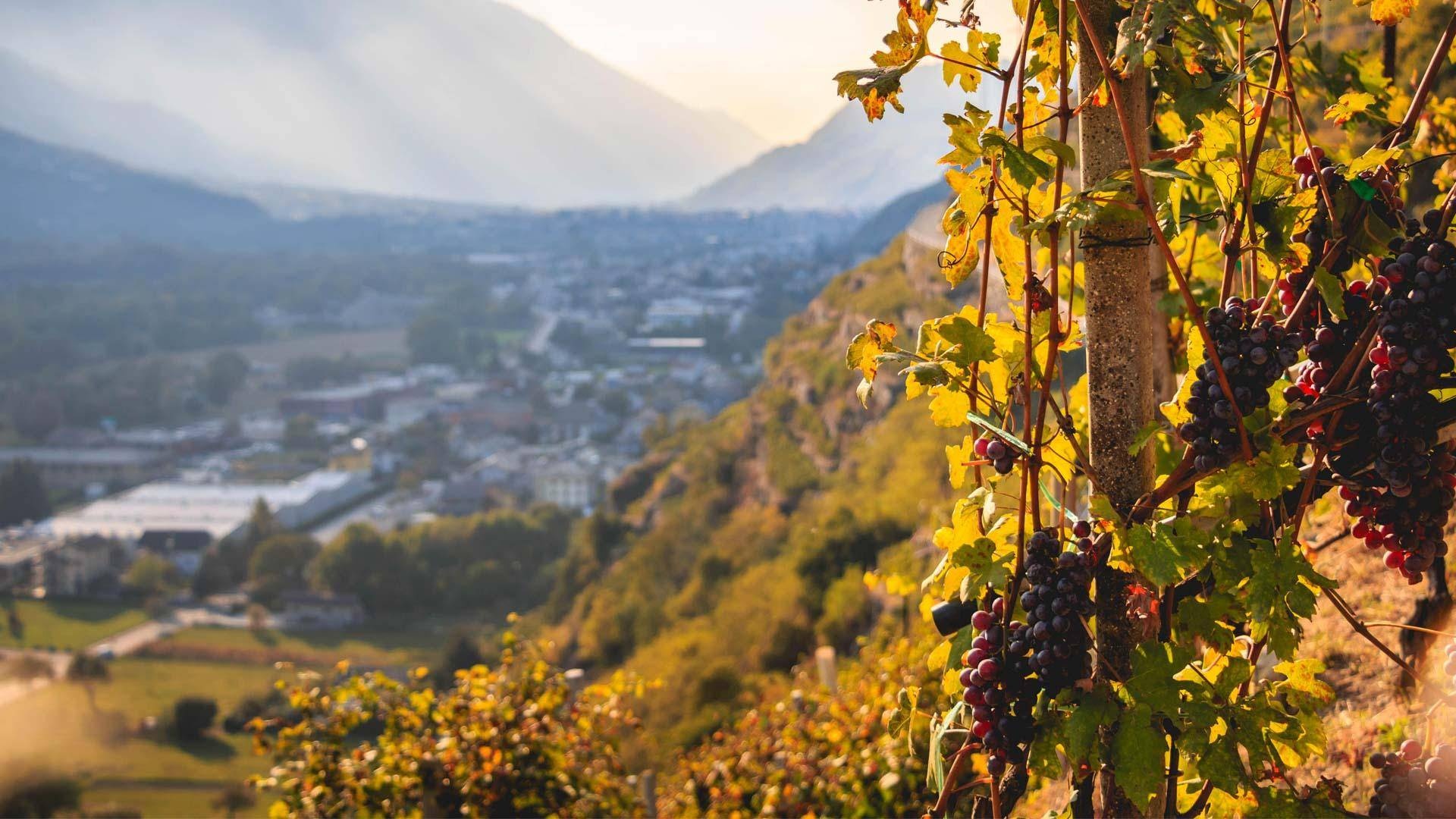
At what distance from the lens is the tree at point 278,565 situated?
33.3m

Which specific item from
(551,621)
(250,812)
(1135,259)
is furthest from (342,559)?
(1135,259)

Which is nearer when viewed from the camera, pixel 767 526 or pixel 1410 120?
pixel 1410 120

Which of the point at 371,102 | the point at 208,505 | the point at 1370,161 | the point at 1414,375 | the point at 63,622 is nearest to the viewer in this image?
the point at 1414,375

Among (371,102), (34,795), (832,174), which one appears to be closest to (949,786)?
(34,795)

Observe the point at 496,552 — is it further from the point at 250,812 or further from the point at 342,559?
the point at 250,812

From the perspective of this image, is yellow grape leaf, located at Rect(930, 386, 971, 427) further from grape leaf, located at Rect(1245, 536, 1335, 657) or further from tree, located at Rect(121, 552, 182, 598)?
tree, located at Rect(121, 552, 182, 598)

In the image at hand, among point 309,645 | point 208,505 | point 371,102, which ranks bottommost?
point 309,645

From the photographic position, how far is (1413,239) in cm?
89

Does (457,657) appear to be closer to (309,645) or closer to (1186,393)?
(309,645)

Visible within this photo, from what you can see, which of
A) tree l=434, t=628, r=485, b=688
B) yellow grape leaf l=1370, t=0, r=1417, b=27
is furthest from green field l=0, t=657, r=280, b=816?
yellow grape leaf l=1370, t=0, r=1417, b=27

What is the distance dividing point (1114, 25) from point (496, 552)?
114 feet

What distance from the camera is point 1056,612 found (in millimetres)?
949

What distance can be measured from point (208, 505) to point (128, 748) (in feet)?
89.1

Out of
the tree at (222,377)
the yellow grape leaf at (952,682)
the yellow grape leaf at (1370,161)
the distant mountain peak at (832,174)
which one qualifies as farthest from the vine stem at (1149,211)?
the distant mountain peak at (832,174)
